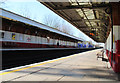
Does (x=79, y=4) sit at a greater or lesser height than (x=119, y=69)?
greater

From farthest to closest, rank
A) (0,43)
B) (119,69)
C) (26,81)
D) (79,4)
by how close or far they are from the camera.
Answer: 1. (0,43)
2. (79,4)
3. (119,69)
4. (26,81)

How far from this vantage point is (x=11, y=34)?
17531 millimetres

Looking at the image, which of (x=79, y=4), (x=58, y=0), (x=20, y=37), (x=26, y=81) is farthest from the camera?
(x=20, y=37)

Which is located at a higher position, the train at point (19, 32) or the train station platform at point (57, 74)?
the train at point (19, 32)

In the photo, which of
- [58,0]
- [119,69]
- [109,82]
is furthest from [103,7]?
[109,82]

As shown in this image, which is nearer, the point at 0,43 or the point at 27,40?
the point at 0,43

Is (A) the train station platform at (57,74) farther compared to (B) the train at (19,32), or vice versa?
(B) the train at (19,32)

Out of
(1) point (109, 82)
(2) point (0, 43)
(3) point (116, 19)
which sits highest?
(3) point (116, 19)

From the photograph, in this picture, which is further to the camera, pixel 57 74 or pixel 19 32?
pixel 19 32

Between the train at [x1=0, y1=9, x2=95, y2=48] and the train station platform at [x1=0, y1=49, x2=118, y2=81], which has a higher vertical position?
the train at [x1=0, y1=9, x2=95, y2=48]

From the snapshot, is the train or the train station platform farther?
the train

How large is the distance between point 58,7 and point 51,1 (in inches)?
40.5

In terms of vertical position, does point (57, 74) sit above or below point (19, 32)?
below

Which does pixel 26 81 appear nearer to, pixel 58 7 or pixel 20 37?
pixel 58 7
